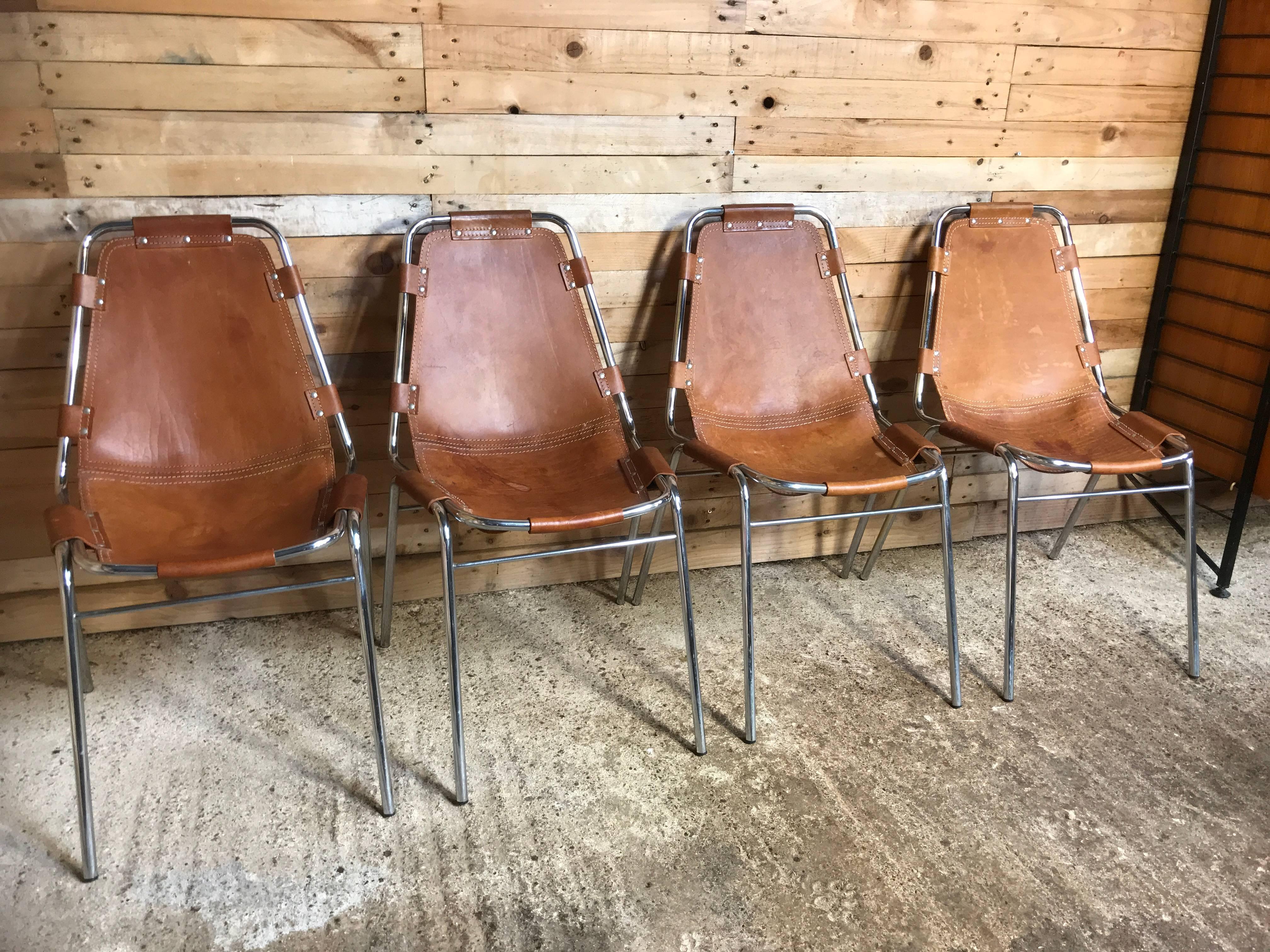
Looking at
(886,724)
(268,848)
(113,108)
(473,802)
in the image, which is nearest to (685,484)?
(886,724)

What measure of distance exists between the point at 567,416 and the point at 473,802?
0.87 metres

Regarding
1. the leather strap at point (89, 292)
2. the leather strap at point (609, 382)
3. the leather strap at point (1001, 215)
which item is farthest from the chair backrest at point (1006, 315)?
the leather strap at point (89, 292)

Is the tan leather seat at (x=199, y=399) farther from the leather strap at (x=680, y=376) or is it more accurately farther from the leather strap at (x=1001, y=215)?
the leather strap at (x=1001, y=215)

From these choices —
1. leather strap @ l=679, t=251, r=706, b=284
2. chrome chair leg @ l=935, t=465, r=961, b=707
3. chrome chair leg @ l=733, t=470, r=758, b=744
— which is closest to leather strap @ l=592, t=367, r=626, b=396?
leather strap @ l=679, t=251, r=706, b=284

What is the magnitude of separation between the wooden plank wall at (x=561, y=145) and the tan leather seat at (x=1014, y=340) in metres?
0.13

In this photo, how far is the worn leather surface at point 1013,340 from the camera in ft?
8.25

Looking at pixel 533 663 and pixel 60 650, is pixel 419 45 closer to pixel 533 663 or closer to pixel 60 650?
pixel 533 663

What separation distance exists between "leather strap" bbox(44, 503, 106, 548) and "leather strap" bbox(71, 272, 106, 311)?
430mm

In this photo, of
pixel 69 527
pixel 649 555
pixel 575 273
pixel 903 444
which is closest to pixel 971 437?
pixel 903 444

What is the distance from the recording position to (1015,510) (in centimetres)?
217

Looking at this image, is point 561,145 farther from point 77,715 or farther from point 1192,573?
point 1192,573

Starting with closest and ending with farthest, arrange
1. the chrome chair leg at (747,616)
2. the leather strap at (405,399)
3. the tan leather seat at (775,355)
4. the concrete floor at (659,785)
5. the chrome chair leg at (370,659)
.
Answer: the concrete floor at (659,785) < the chrome chair leg at (370,659) < the chrome chair leg at (747,616) < the leather strap at (405,399) < the tan leather seat at (775,355)

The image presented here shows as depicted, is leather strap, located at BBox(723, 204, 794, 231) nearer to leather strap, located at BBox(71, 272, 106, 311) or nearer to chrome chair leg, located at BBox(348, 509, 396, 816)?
chrome chair leg, located at BBox(348, 509, 396, 816)

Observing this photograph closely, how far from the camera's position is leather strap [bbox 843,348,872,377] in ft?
8.04
